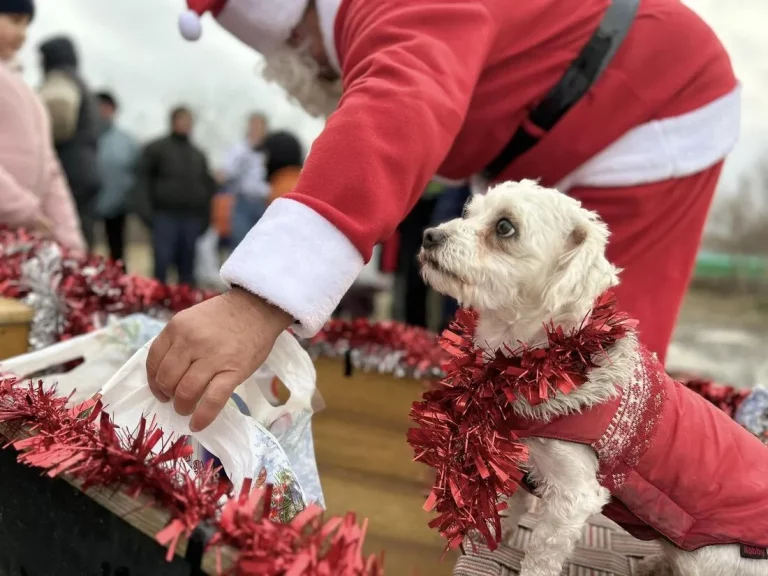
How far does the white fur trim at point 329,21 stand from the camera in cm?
80

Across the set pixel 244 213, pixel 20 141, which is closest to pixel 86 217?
pixel 244 213

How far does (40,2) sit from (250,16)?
3.20 meters

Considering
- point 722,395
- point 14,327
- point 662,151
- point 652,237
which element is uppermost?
point 662,151

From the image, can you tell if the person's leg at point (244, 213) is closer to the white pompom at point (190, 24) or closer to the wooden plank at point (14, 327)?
the wooden plank at point (14, 327)

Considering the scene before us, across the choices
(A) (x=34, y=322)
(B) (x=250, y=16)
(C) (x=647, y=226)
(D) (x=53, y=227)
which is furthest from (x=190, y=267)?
(C) (x=647, y=226)

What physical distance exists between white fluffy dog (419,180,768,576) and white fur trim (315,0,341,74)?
36 cm

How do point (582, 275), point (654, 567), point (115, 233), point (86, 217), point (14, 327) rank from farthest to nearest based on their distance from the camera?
point (115, 233), point (86, 217), point (14, 327), point (654, 567), point (582, 275)

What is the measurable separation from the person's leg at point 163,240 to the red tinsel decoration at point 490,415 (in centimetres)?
256

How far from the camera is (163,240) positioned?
9.64 feet

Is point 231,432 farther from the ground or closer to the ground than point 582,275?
closer to the ground

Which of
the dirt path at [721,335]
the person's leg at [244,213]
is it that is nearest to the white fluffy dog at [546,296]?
the dirt path at [721,335]

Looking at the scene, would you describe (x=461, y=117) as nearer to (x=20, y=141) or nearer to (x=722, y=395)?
(x=722, y=395)

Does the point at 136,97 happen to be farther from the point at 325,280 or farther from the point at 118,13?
the point at 325,280

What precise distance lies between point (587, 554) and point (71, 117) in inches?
85.3
